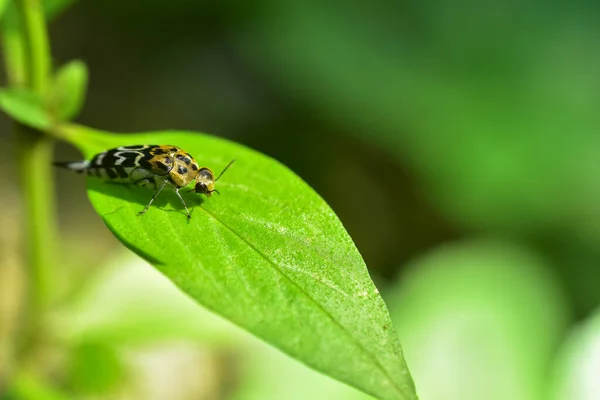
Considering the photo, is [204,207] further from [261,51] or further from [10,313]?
[261,51]

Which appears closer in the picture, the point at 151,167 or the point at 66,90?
the point at 151,167

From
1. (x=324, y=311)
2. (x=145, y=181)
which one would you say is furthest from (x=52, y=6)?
(x=324, y=311)

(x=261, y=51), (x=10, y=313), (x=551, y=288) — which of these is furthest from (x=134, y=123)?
(x=551, y=288)

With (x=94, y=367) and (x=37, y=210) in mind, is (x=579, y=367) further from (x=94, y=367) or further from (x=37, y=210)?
(x=37, y=210)

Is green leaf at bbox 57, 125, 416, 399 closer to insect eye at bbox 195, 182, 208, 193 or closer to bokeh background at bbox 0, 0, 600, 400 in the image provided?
insect eye at bbox 195, 182, 208, 193

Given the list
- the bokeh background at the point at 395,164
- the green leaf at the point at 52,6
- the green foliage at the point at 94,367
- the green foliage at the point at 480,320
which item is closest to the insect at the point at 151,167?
the green leaf at the point at 52,6

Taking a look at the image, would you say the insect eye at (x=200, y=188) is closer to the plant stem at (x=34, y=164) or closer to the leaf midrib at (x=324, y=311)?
the leaf midrib at (x=324, y=311)
